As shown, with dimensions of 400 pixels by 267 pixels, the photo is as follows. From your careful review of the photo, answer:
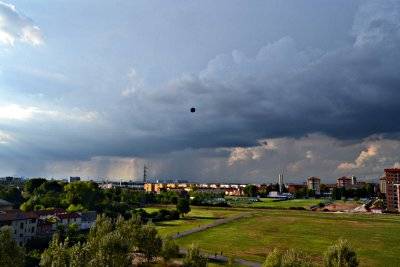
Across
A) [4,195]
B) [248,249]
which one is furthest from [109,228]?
[4,195]

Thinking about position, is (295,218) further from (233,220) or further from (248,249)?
(248,249)

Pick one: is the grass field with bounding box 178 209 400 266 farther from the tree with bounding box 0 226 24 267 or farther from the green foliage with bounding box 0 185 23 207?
the green foliage with bounding box 0 185 23 207

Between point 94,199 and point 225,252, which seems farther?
point 94,199

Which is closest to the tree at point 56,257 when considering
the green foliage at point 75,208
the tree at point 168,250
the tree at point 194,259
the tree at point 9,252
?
the tree at point 9,252

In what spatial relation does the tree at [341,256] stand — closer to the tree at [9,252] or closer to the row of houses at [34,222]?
the tree at [9,252]

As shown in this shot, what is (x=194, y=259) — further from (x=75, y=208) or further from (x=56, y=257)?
(x=75, y=208)
